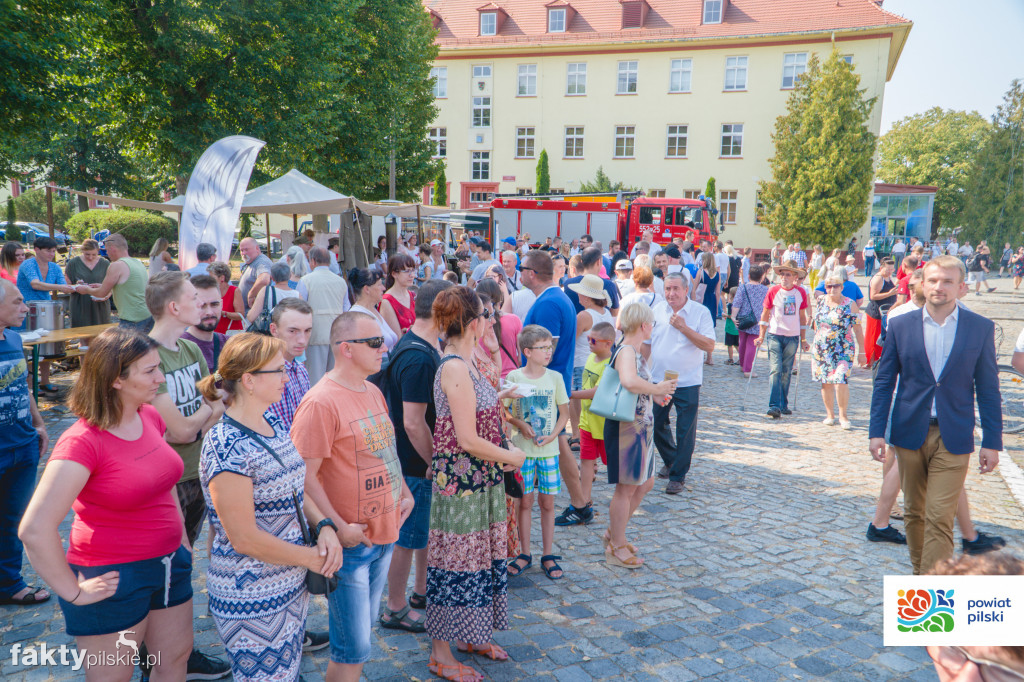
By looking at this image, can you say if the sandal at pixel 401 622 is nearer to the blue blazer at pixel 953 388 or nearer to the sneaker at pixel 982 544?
the blue blazer at pixel 953 388

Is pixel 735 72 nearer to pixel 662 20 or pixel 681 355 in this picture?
pixel 662 20

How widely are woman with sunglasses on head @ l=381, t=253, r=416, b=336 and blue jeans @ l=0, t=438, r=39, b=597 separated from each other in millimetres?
2935

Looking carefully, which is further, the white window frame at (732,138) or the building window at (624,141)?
the building window at (624,141)

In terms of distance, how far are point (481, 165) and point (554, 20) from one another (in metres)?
9.09

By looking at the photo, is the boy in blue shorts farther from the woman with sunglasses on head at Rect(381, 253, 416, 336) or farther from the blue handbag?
the woman with sunglasses on head at Rect(381, 253, 416, 336)

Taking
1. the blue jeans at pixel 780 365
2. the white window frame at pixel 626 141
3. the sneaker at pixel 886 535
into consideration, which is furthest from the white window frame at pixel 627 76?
the sneaker at pixel 886 535

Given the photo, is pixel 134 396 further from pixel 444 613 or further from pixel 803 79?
pixel 803 79

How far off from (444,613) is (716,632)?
161 centimetres

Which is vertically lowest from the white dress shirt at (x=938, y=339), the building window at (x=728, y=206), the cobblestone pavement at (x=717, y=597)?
the cobblestone pavement at (x=717, y=597)

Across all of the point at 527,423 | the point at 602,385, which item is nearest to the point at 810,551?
the point at 602,385

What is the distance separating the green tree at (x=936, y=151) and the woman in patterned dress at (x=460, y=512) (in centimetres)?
6383

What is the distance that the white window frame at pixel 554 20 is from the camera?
3881 cm

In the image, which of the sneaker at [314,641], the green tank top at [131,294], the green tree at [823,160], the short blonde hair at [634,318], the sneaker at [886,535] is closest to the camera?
the sneaker at [314,641]

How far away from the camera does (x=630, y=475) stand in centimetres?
446
